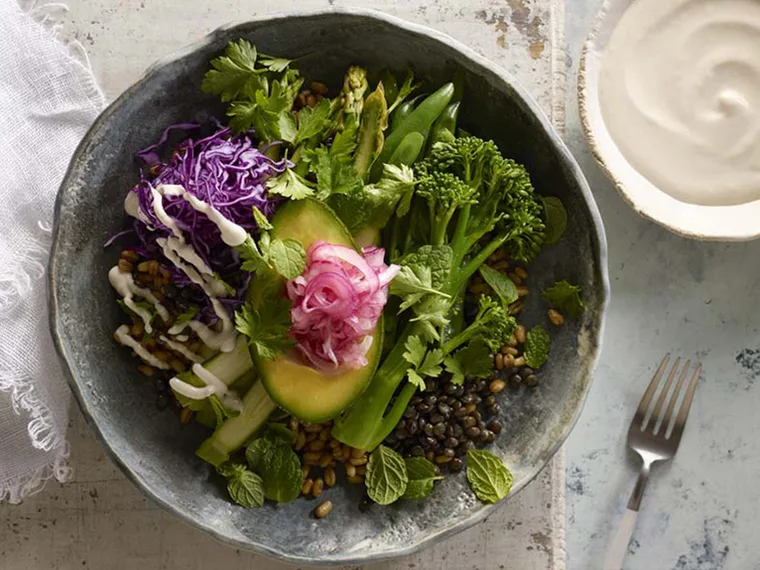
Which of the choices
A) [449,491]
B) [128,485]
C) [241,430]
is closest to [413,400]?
[449,491]

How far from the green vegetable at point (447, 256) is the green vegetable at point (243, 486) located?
213mm

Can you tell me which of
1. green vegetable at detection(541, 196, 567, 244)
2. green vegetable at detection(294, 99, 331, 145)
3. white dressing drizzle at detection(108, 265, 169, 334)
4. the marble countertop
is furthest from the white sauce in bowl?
white dressing drizzle at detection(108, 265, 169, 334)

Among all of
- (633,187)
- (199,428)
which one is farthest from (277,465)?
(633,187)

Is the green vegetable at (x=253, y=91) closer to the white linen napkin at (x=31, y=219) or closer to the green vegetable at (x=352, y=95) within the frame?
the green vegetable at (x=352, y=95)

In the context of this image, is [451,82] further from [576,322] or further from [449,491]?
[449,491]

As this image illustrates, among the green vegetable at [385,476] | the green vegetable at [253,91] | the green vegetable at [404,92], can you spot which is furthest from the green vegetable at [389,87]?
the green vegetable at [385,476]

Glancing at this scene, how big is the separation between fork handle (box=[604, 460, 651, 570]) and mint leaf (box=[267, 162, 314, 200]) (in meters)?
1.16

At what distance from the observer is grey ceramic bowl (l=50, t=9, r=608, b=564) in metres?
1.90

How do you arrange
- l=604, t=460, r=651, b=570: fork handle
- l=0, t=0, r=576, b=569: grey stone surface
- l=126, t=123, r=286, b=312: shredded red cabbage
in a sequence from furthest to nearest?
l=604, t=460, r=651, b=570: fork handle < l=0, t=0, r=576, b=569: grey stone surface < l=126, t=123, r=286, b=312: shredded red cabbage

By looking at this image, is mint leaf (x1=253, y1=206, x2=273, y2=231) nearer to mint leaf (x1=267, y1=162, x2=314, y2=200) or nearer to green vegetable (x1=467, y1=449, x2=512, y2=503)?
mint leaf (x1=267, y1=162, x2=314, y2=200)

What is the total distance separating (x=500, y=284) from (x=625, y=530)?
77 cm

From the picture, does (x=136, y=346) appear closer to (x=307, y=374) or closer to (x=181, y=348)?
(x=181, y=348)

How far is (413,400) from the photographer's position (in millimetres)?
2039

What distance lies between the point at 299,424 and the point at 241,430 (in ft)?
0.45
